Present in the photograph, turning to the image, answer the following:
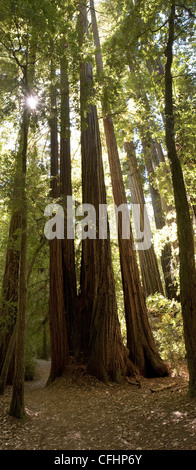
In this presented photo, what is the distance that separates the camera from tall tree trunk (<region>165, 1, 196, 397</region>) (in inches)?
169

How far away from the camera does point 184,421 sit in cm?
352

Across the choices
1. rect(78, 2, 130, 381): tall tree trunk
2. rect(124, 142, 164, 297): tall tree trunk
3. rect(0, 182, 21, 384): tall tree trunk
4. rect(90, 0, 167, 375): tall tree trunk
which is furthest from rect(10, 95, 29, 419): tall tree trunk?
rect(124, 142, 164, 297): tall tree trunk

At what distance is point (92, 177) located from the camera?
307 inches

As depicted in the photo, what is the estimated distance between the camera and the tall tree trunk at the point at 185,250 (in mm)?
4305

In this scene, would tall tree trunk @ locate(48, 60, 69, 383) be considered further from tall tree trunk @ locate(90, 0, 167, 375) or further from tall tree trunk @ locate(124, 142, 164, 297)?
tall tree trunk @ locate(124, 142, 164, 297)

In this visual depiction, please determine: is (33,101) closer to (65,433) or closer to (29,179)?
(29,179)

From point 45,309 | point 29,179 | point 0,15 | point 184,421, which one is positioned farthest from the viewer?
point 45,309

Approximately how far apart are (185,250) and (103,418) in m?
2.64

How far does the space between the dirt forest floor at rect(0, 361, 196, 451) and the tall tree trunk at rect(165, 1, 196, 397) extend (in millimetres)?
641
